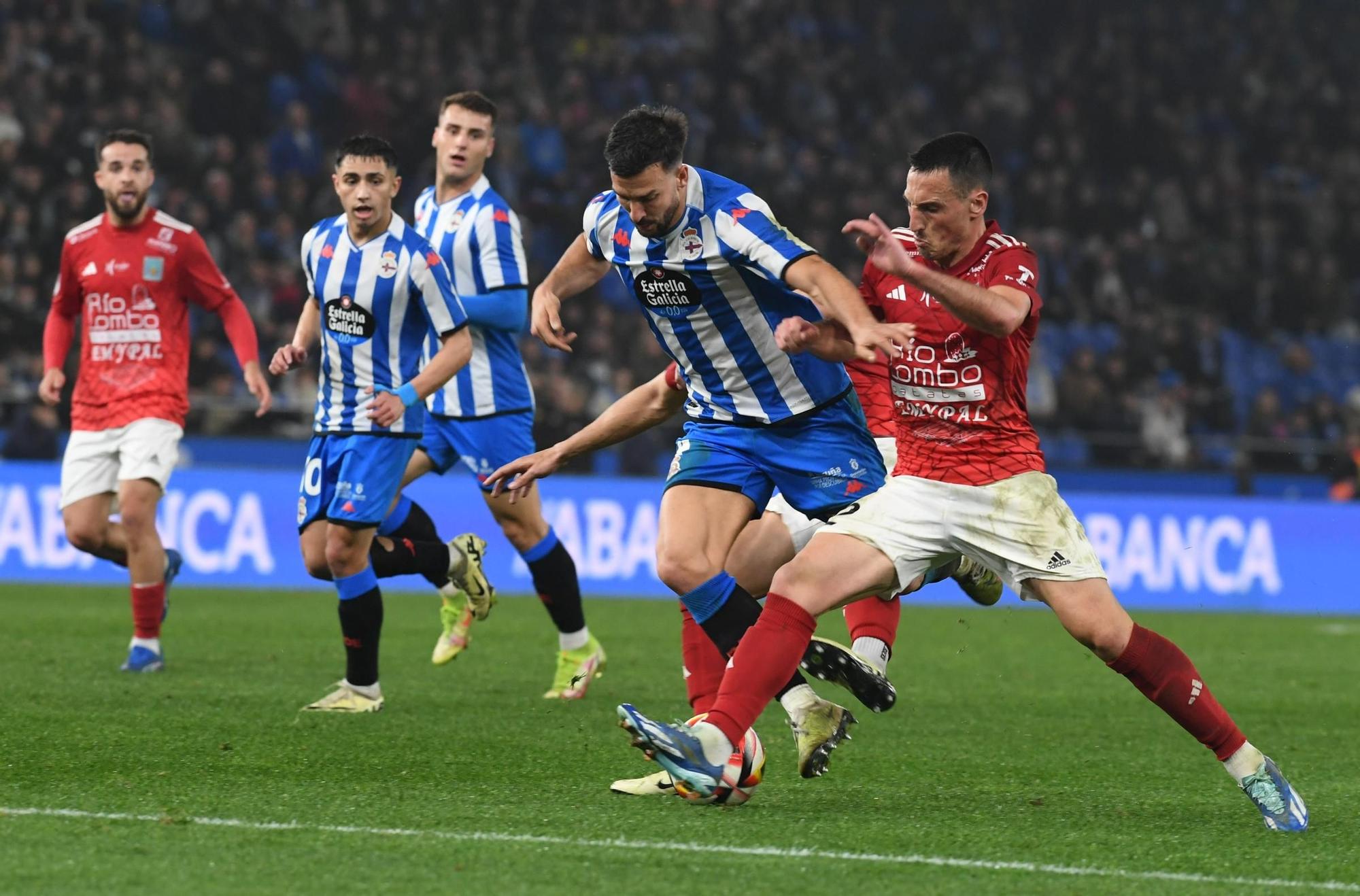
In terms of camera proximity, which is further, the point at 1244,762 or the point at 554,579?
the point at 554,579

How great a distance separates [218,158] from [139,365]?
9.55 metres

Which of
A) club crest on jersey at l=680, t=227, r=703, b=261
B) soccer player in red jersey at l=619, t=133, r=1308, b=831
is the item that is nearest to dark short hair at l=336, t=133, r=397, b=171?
club crest on jersey at l=680, t=227, r=703, b=261

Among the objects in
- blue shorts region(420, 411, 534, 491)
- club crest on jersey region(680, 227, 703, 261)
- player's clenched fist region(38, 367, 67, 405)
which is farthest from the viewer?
player's clenched fist region(38, 367, 67, 405)

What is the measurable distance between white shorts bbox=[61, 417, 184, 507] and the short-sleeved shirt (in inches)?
1.9

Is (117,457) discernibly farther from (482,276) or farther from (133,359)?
(482,276)

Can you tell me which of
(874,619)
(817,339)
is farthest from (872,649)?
(817,339)

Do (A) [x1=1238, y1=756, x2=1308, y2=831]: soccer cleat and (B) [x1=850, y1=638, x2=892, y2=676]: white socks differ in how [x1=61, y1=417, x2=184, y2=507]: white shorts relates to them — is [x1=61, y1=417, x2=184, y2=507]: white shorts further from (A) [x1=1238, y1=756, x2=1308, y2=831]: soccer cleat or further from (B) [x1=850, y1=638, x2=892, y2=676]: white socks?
(A) [x1=1238, y1=756, x2=1308, y2=831]: soccer cleat

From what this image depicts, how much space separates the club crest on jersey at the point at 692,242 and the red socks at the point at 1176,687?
1.63 metres

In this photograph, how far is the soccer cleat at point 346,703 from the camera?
7023mm

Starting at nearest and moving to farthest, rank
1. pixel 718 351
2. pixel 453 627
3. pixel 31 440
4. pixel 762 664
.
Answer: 1. pixel 762 664
2. pixel 718 351
3. pixel 453 627
4. pixel 31 440

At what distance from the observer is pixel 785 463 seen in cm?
562

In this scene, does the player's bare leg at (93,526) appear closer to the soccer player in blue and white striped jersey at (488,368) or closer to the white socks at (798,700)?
the soccer player in blue and white striped jersey at (488,368)

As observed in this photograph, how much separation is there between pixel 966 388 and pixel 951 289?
0.56 meters

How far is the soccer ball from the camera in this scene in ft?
16.2
